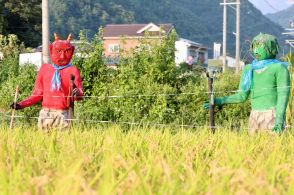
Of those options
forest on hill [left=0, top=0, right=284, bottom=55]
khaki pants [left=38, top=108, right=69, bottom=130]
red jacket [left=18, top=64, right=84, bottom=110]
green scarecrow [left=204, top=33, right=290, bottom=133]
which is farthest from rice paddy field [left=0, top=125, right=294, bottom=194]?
forest on hill [left=0, top=0, right=284, bottom=55]

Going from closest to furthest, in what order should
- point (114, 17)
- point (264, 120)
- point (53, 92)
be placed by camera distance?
point (264, 120)
point (53, 92)
point (114, 17)

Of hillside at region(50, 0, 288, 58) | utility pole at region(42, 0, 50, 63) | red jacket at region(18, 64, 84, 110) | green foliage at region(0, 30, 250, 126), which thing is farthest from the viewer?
hillside at region(50, 0, 288, 58)

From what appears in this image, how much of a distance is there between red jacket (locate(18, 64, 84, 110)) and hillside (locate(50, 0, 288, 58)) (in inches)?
1692

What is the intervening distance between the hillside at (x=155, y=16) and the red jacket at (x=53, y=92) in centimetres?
4298

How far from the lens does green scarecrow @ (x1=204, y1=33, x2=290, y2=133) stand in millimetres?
5227

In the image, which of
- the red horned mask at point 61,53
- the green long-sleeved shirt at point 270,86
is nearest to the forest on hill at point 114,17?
the red horned mask at point 61,53

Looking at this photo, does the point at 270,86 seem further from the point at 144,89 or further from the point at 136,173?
the point at 144,89

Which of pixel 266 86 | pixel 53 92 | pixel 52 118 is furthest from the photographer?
pixel 53 92

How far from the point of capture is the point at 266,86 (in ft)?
17.7

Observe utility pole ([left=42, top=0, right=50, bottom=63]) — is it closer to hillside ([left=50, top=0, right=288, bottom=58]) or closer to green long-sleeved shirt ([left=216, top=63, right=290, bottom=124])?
green long-sleeved shirt ([left=216, top=63, right=290, bottom=124])

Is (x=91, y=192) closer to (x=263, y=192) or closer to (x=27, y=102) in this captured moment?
(x=263, y=192)

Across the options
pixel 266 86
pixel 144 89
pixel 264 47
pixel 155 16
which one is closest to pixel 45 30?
pixel 144 89

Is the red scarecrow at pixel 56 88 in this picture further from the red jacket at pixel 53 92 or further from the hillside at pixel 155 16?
the hillside at pixel 155 16

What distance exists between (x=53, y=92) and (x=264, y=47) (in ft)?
6.41
